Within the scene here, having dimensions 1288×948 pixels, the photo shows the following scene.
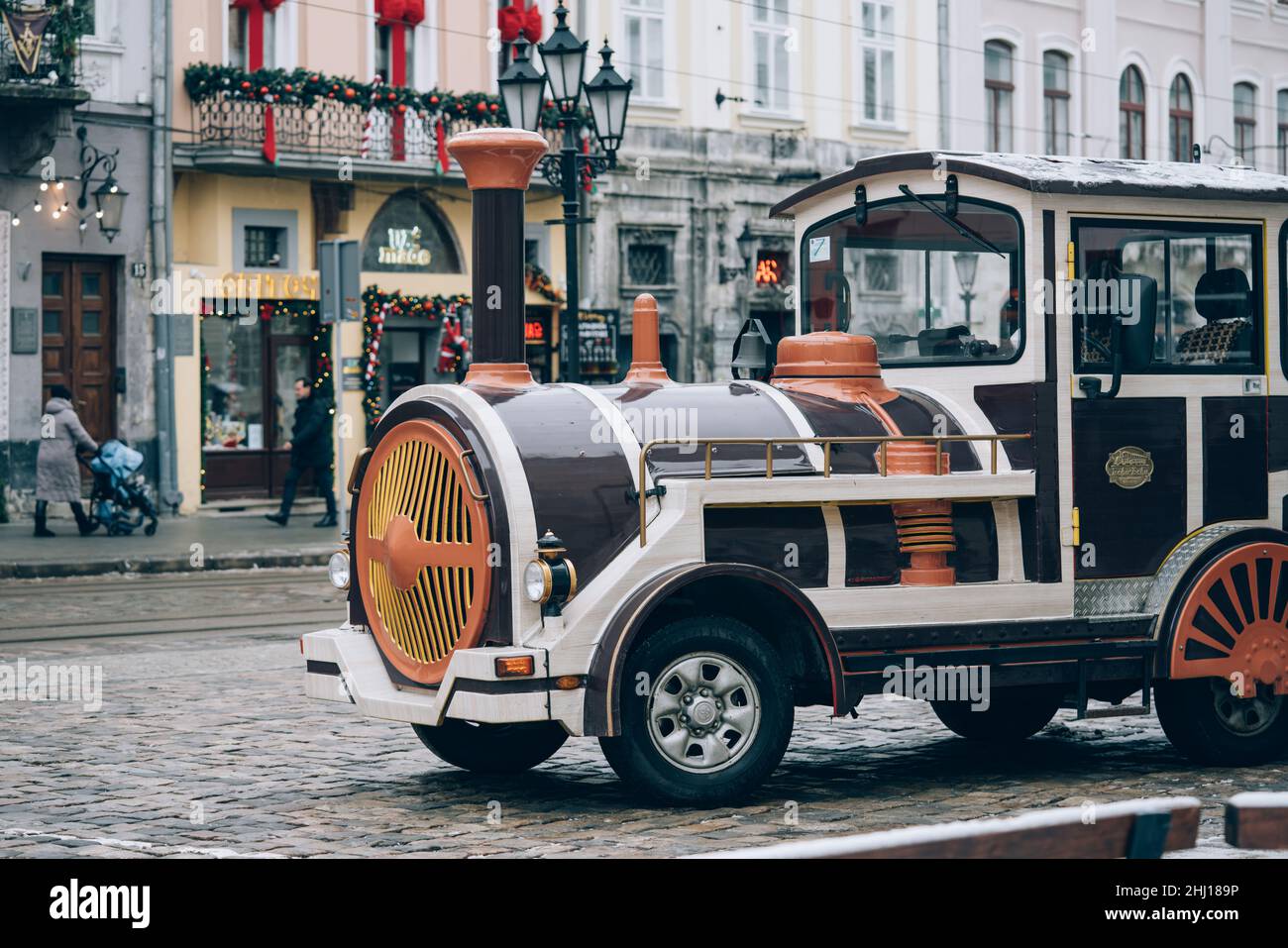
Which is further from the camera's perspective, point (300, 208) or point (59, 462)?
point (300, 208)

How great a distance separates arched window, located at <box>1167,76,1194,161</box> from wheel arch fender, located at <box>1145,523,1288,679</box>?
3306 cm

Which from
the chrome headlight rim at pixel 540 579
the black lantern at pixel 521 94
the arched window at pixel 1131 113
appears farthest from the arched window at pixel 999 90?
the chrome headlight rim at pixel 540 579

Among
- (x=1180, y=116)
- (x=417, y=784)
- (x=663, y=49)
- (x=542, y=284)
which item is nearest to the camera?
(x=417, y=784)

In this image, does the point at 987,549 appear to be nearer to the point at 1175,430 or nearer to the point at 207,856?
the point at 1175,430

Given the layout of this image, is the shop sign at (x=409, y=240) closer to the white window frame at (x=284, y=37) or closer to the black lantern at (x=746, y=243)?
the white window frame at (x=284, y=37)

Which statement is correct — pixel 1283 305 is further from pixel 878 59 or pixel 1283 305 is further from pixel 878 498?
pixel 878 59

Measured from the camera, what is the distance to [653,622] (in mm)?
7906

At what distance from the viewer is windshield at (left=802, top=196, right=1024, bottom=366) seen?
355 inches

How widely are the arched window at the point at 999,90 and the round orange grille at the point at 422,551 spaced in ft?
100

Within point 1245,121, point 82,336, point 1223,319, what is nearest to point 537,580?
point 1223,319

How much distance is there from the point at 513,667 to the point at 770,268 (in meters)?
27.3

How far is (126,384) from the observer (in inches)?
1059

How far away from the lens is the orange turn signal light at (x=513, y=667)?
761cm

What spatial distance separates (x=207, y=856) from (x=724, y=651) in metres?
2.00
